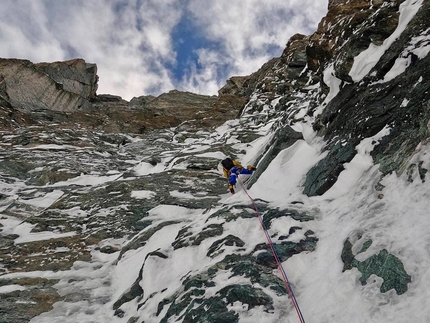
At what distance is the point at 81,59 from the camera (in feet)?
177

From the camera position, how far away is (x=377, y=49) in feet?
32.1

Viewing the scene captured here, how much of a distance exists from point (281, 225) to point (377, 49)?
644cm

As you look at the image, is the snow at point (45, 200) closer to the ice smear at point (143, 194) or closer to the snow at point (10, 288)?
the ice smear at point (143, 194)

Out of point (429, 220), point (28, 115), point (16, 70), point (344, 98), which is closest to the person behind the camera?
point (429, 220)

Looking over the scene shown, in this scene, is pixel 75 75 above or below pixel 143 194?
above

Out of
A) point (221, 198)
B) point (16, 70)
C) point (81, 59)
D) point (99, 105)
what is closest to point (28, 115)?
point (16, 70)

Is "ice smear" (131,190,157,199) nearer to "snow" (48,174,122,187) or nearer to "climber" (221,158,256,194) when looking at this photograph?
"climber" (221,158,256,194)

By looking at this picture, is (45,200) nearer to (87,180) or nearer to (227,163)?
(87,180)

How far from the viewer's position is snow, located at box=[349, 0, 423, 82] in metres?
9.25

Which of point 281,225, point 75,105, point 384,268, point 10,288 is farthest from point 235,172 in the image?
point 75,105

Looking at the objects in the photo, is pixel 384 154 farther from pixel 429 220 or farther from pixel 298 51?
pixel 298 51

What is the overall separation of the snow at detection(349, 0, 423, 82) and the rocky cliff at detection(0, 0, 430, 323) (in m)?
0.05

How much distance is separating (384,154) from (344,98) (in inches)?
154

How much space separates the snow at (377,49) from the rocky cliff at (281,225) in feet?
0.17
